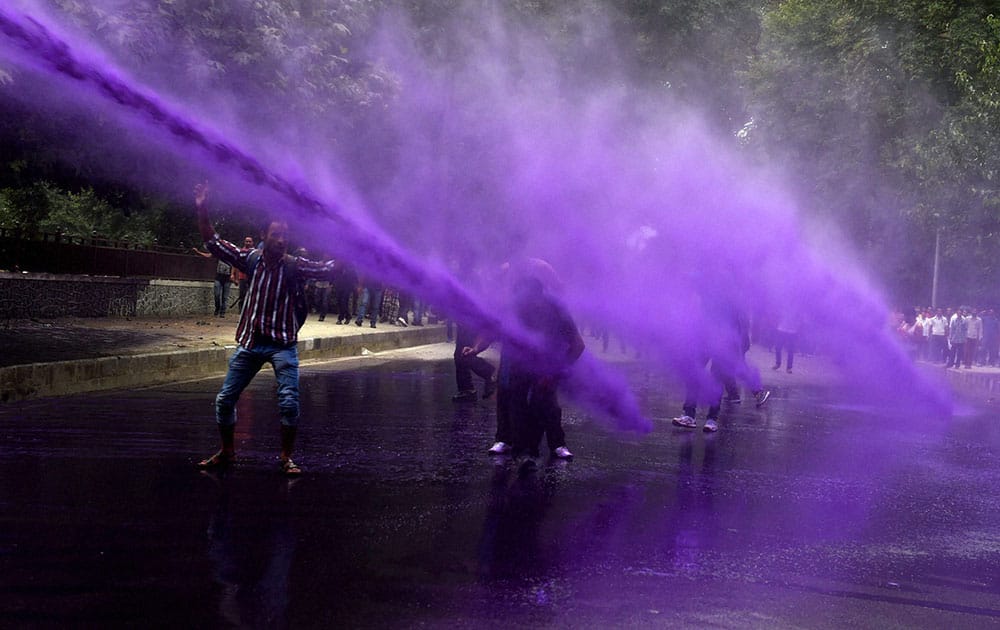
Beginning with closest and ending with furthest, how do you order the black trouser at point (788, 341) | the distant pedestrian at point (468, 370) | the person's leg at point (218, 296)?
the distant pedestrian at point (468, 370)
the black trouser at point (788, 341)
the person's leg at point (218, 296)

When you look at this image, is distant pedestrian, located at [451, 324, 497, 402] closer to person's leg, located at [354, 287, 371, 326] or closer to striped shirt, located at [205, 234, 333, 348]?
striped shirt, located at [205, 234, 333, 348]

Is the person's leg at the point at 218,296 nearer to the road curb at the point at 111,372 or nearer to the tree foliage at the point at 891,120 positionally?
the road curb at the point at 111,372

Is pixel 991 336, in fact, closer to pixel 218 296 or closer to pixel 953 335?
pixel 953 335

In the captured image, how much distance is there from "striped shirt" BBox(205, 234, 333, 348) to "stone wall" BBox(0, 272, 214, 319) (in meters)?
12.6

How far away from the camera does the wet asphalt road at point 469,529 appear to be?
5.17m

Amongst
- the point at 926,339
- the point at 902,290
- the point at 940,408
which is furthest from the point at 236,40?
the point at 902,290

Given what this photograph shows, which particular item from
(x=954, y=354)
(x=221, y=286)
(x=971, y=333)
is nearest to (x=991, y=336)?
(x=954, y=354)

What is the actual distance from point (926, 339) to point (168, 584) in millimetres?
34585

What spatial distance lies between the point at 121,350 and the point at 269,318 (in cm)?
807

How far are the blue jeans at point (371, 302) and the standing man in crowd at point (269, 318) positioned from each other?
18.3 meters

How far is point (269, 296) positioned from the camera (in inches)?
324

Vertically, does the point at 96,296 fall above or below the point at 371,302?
below

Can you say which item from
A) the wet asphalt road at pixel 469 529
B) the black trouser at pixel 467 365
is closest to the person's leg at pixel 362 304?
the black trouser at pixel 467 365

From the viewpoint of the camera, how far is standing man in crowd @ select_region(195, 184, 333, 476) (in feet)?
27.0
